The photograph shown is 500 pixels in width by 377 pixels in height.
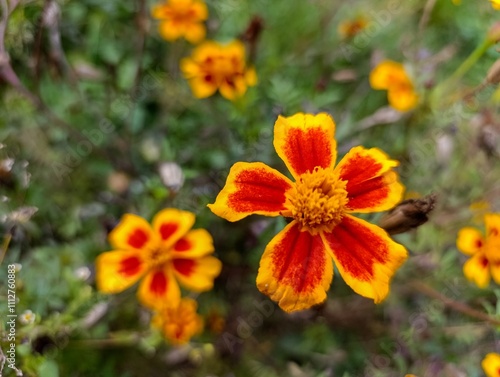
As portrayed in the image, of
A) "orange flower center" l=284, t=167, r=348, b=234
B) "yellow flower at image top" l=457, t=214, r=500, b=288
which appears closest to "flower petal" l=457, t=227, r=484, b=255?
"yellow flower at image top" l=457, t=214, r=500, b=288

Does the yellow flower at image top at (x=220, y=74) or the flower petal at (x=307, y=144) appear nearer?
the flower petal at (x=307, y=144)

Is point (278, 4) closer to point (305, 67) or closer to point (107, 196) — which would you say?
point (305, 67)

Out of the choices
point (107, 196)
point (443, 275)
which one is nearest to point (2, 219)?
point (107, 196)

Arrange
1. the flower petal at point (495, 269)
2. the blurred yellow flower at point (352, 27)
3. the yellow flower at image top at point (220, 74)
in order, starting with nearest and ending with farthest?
the flower petal at point (495, 269) → the yellow flower at image top at point (220, 74) → the blurred yellow flower at point (352, 27)

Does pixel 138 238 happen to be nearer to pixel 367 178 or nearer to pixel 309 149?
pixel 309 149

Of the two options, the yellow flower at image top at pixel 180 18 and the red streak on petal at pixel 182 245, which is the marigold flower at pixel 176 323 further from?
the yellow flower at image top at pixel 180 18

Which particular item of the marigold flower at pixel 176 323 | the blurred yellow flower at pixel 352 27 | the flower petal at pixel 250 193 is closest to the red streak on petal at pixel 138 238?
the marigold flower at pixel 176 323

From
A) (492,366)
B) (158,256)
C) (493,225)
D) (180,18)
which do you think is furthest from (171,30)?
(492,366)

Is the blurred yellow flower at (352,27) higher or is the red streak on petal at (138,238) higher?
→ the blurred yellow flower at (352,27)

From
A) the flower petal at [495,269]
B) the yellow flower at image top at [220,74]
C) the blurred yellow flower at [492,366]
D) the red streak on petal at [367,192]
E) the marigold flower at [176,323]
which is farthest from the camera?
the yellow flower at image top at [220,74]
